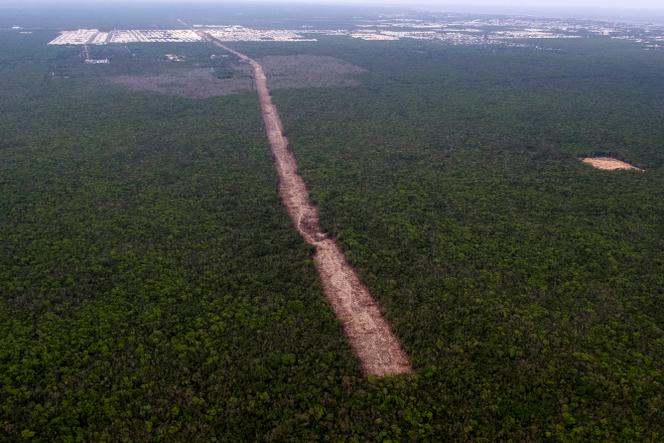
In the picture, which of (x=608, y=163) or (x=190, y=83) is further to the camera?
(x=190, y=83)

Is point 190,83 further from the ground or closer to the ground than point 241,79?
closer to the ground

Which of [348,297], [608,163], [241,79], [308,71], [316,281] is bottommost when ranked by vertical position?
[348,297]

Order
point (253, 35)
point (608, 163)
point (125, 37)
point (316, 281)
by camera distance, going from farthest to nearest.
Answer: point (253, 35), point (125, 37), point (608, 163), point (316, 281)

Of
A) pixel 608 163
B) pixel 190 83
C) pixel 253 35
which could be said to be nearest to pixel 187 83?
pixel 190 83

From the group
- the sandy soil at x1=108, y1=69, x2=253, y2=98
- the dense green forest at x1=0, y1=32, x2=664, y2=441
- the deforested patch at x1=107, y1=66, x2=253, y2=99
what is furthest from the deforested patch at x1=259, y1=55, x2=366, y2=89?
the dense green forest at x1=0, y1=32, x2=664, y2=441

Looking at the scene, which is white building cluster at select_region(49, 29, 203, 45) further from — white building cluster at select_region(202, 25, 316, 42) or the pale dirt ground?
the pale dirt ground

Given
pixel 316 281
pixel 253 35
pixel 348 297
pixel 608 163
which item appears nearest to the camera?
pixel 348 297

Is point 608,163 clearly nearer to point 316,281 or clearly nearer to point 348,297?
point 348,297

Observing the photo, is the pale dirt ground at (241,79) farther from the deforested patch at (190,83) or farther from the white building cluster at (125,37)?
the white building cluster at (125,37)
